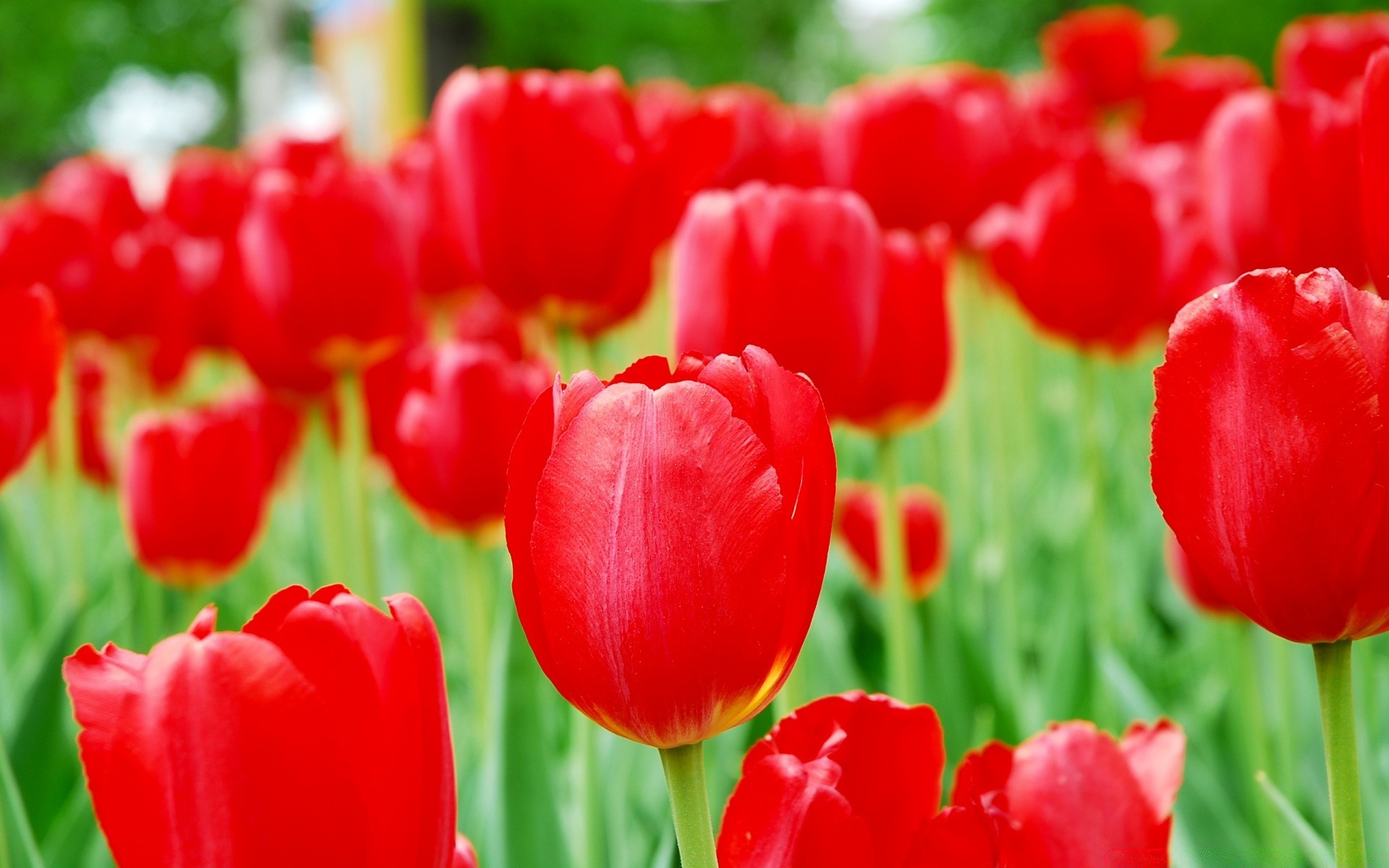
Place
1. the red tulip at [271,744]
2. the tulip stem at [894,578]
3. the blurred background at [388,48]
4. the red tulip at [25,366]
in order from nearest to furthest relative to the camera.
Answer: the red tulip at [271,744], the red tulip at [25,366], the tulip stem at [894,578], the blurred background at [388,48]

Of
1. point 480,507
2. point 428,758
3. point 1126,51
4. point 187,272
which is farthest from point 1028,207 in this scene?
point 1126,51

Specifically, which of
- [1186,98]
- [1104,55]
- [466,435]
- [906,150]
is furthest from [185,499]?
[1104,55]

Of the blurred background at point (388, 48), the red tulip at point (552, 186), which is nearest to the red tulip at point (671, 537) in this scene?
the red tulip at point (552, 186)

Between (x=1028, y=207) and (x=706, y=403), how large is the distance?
0.99 metres

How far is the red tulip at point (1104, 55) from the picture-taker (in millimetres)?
3123

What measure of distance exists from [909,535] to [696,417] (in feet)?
3.13

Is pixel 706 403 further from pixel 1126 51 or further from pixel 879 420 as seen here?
pixel 1126 51

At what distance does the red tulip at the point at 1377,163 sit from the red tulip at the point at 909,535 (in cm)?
80

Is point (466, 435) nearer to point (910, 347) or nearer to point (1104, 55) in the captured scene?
point (910, 347)

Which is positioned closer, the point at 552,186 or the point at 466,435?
the point at 552,186

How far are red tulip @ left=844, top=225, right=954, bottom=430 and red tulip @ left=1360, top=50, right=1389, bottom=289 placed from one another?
45 centimetres

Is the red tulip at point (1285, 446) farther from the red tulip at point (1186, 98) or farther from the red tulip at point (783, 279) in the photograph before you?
the red tulip at point (1186, 98)

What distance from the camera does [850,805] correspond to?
1.29ft

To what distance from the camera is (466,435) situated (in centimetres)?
104
